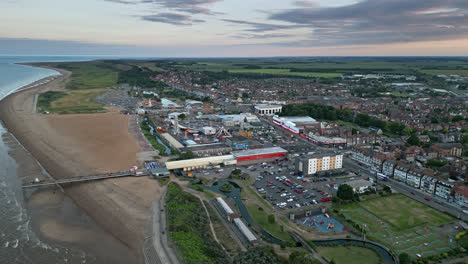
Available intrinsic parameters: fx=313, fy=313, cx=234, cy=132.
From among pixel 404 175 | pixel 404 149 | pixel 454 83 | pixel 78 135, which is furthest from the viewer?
pixel 454 83

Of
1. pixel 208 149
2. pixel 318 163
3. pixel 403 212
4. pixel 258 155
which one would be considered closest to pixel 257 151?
pixel 258 155

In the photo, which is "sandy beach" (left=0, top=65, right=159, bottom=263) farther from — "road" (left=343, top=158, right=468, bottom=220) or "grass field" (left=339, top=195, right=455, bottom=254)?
"road" (left=343, top=158, right=468, bottom=220)

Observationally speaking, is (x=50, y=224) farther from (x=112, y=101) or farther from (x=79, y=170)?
(x=112, y=101)

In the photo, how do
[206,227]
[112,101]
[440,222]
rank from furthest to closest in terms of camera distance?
1. [112,101]
2. [440,222]
3. [206,227]

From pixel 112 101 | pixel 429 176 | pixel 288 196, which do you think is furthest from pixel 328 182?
pixel 112 101

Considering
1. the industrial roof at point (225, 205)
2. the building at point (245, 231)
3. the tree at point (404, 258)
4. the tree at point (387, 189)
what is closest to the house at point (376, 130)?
the tree at point (387, 189)

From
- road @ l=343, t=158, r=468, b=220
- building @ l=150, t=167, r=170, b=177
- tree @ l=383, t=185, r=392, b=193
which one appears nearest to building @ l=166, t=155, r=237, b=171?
building @ l=150, t=167, r=170, b=177
